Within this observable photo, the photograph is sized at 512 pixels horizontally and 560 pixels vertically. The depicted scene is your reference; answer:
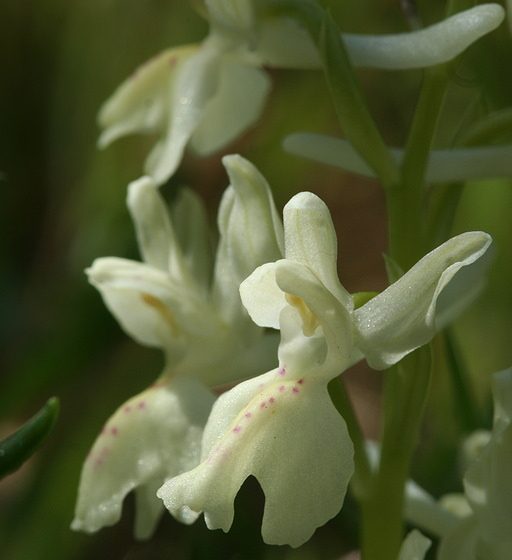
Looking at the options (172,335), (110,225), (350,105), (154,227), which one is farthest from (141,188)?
(110,225)

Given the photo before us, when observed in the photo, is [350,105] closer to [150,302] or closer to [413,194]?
[413,194]

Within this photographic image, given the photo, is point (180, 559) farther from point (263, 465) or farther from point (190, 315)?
point (263, 465)

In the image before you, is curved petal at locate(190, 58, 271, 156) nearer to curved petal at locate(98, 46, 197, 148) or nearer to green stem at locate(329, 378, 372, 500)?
curved petal at locate(98, 46, 197, 148)

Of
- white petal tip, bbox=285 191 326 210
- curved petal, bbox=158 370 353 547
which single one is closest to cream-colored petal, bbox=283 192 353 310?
white petal tip, bbox=285 191 326 210

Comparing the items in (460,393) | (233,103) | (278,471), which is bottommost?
(460,393)

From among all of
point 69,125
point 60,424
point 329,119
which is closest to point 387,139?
point 329,119

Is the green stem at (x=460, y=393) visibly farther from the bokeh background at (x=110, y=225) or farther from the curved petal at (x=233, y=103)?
the curved petal at (x=233, y=103)

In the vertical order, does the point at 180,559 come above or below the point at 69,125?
below
